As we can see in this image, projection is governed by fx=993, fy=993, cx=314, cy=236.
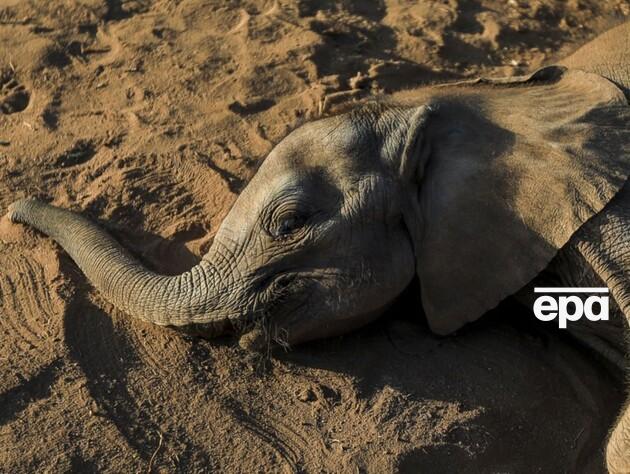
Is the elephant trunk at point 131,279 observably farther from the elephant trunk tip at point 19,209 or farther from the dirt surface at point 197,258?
the dirt surface at point 197,258

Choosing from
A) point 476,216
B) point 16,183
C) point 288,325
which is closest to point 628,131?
point 476,216

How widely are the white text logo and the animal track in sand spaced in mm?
4007

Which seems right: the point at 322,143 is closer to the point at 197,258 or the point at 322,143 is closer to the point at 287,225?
the point at 287,225

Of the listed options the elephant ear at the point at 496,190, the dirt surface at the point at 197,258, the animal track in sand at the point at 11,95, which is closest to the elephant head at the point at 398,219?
the elephant ear at the point at 496,190

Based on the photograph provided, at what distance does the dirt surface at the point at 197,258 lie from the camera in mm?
4766

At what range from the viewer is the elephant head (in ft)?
16.1

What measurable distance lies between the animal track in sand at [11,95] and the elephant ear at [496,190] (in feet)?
11.0

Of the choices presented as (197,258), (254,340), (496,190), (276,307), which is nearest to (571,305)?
(496,190)

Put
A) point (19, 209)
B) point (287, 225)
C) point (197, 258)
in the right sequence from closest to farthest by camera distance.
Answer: point (287, 225) < point (197, 258) < point (19, 209)

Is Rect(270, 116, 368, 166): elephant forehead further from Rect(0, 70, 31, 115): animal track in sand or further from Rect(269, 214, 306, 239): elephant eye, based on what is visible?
Rect(0, 70, 31, 115): animal track in sand

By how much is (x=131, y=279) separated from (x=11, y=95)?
263 centimetres

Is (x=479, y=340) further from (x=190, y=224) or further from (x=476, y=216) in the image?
(x=190, y=224)

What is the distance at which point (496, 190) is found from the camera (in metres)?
4.92

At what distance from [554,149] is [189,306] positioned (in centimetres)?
198
